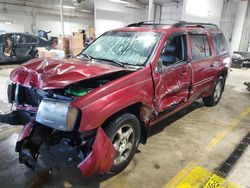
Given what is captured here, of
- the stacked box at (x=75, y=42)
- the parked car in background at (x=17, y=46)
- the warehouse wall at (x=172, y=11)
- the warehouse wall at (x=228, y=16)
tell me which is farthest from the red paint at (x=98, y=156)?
the warehouse wall at (x=172, y=11)

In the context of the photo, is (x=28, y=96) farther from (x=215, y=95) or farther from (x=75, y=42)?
(x=75, y=42)

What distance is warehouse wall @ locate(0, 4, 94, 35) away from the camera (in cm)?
1623

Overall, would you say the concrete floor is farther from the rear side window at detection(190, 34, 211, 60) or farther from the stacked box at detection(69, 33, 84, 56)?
the stacked box at detection(69, 33, 84, 56)

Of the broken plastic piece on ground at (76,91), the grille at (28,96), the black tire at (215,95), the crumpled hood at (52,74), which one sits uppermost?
the crumpled hood at (52,74)

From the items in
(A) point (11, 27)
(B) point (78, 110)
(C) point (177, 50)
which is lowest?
(B) point (78, 110)

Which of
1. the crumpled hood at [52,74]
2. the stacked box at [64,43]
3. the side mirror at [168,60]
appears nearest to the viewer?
the crumpled hood at [52,74]

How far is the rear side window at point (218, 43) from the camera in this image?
176 inches

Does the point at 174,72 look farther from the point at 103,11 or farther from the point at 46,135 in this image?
the point at 103,11

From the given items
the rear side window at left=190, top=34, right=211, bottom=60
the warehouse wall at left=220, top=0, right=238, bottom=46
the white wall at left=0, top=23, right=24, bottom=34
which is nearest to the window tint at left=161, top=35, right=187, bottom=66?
the rear side window at left=190, top=34, right=211, bottom=60

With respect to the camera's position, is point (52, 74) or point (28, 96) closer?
point (52, 74)

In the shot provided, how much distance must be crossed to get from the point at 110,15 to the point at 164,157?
14.7 metres

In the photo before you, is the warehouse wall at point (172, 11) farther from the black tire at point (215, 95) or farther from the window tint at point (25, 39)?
the black tire at point (215, 95)

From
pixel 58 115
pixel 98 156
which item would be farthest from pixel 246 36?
pixel 58 115

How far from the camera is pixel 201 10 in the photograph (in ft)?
35.9
